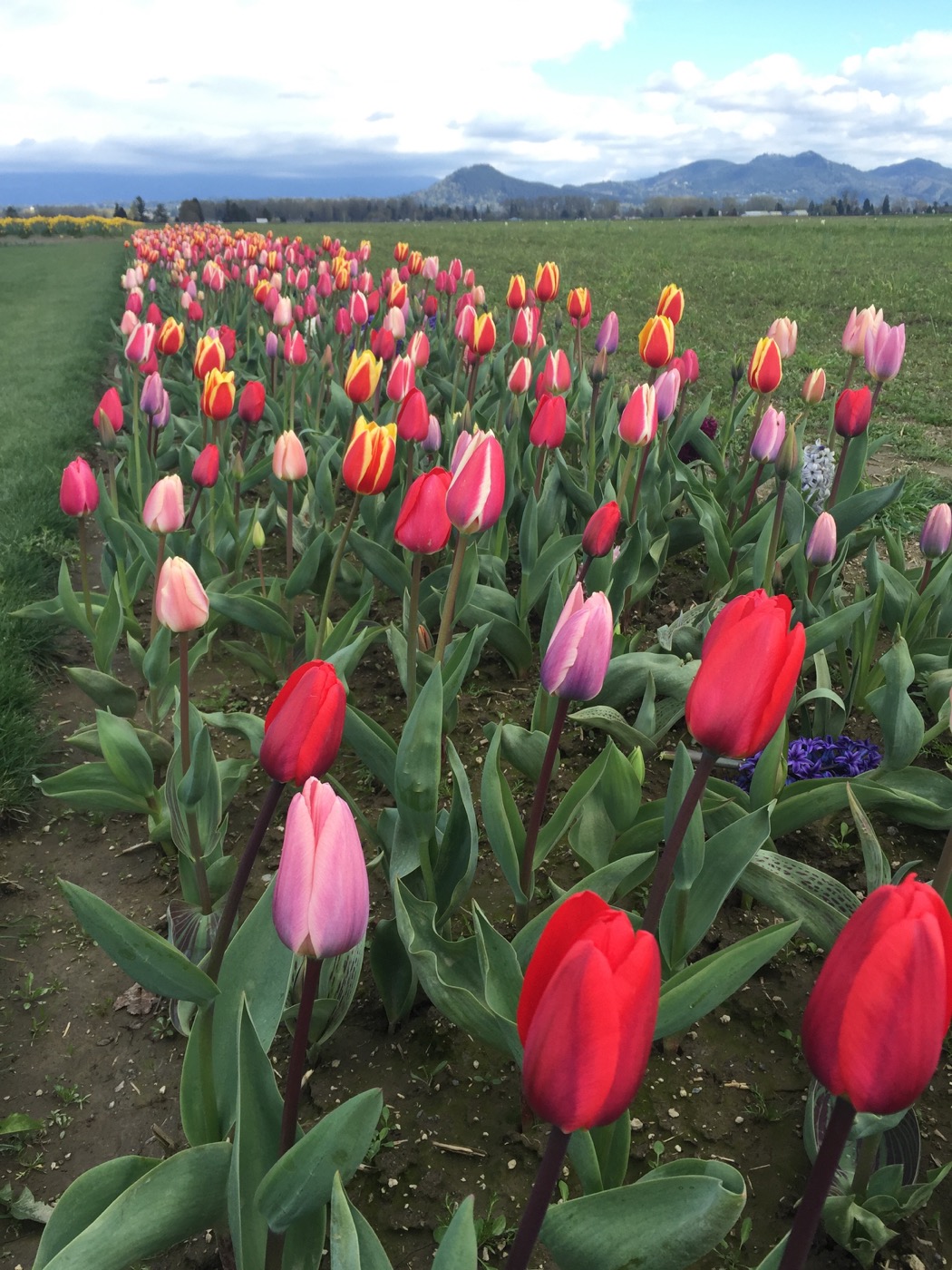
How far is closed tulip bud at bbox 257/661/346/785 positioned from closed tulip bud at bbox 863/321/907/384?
2.85 meters

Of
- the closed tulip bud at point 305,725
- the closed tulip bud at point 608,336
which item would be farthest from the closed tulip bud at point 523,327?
the closed tulip bud at point 305,725

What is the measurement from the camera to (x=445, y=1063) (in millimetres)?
1910

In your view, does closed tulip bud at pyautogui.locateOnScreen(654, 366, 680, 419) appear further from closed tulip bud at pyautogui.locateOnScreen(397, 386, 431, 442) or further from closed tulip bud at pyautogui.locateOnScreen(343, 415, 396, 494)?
closed tulip bud at pyautogui.locateOnScreen(343, 415, 396, 494)

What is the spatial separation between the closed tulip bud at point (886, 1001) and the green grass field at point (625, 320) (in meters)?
2.53

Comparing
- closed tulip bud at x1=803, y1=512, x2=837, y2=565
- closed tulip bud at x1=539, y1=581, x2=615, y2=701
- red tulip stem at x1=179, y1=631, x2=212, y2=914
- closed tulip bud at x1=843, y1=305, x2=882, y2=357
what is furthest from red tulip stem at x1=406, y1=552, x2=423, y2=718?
closed tulip bud at x1=843, y1=305, x2=882, y2=357

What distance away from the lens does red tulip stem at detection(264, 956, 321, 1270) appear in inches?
44.4

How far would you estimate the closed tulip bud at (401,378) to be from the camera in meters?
3.48

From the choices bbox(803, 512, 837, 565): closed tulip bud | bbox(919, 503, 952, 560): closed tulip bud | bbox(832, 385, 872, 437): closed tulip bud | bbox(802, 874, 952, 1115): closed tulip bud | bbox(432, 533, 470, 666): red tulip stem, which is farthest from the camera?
bbox(832, 385, 872, 437): closed tulip bud

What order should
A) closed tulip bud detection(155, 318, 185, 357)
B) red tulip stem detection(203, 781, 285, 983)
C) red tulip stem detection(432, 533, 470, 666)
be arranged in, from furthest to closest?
closed tulip bud detection(155, 318, 185, 357) < red tulip stem detection(432, 533, 470, 666) < red tulip stem detection(203, 781, 285, 983)

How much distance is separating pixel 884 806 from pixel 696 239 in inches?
964

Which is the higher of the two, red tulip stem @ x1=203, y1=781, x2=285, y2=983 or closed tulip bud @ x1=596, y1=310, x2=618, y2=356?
closed tulip bud @ x1=596, y1=310, x2=618, y2=356

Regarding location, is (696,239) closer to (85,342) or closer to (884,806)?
(85,342)

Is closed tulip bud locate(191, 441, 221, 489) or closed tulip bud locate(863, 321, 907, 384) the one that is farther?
closed tulip bud locate(863, 321, 907, 384)

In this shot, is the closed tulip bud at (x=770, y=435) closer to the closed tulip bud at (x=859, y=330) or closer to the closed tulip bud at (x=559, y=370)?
the closed tulip bud at (x=859, y=330)
